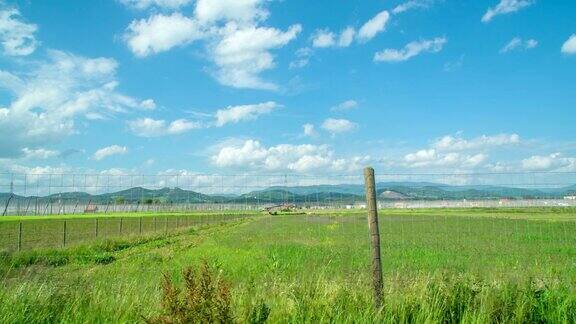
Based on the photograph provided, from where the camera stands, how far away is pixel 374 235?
588 centimetres

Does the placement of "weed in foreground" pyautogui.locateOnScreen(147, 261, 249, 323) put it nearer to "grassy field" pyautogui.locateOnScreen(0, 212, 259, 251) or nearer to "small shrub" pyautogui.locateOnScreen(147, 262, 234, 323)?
"small shrub" pyautogui.locateOnScreen(147, 262, 234, 323)

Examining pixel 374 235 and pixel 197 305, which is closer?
pixel 197 305

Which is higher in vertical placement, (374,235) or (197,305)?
(374,235)

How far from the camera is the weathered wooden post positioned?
5.71m

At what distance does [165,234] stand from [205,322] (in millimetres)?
28945

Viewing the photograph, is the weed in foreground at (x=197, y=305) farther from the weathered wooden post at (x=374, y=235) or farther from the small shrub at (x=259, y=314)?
the weathered wooden post at (x=374, y=235)

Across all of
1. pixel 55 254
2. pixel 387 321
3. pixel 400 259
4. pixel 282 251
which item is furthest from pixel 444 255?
pixel 55 254

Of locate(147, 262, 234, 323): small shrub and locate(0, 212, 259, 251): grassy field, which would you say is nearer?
locate(147, 262, 234, 323): small shrub

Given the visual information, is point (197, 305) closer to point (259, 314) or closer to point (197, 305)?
point (197, 305)

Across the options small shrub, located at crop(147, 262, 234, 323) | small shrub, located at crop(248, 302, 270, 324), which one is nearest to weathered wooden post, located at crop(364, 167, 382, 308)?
small shrub, located at crop(248, 302, 270, 324)

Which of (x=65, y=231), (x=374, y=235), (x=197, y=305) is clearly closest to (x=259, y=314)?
(x=197, y=305)

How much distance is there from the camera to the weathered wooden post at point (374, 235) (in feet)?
18.7

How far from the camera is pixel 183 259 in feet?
55.6

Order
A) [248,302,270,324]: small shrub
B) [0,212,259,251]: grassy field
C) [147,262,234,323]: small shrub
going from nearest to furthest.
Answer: [147,262,234,323]: small shrub
[248,302,270,324]: small shrub
[0,212,259,251]: grassy field
